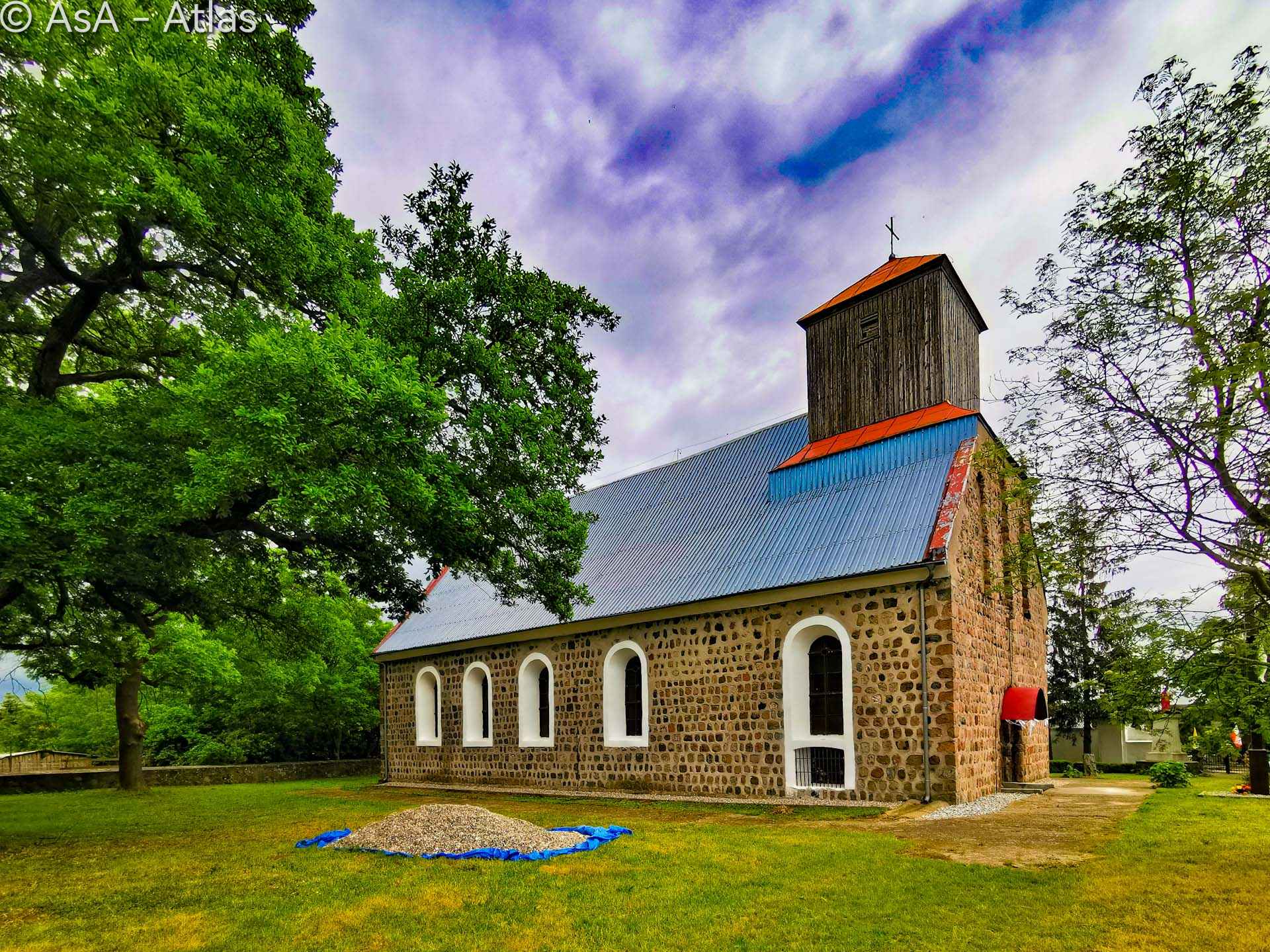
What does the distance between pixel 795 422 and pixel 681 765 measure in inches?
341

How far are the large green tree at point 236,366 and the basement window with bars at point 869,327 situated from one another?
25.3 ft

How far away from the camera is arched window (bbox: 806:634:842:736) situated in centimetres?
1497

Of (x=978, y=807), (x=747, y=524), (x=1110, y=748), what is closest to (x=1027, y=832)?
(x=978, y=807)

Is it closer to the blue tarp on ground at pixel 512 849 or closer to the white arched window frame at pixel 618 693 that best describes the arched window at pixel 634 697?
the white arched window frame at pixel 618 693

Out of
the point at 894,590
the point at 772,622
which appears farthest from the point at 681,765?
the point at 894,590

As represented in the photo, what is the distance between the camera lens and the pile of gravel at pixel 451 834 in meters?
9.32

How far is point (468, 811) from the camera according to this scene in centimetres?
1012

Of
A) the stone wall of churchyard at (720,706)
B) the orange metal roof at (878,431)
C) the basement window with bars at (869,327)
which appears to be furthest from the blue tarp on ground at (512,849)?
the basement window with bars at (869,327)

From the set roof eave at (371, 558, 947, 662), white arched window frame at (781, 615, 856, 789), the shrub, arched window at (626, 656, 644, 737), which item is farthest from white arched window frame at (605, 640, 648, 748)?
the shrub

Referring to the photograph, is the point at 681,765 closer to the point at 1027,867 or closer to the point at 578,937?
the point at 1027,867

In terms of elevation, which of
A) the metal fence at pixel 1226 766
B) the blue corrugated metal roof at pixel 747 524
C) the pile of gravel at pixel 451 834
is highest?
the blue corrugated metal roof at pixel 747 524

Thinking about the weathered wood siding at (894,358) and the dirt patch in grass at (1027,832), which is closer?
the dirt patch in grass at (1027,832)

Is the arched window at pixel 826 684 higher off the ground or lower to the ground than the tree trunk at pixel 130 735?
higher

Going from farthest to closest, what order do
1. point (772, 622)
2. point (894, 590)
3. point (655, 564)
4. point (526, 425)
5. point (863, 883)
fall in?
point (655, 564) → point (772, 622) → point (894, 590) → point (526, 425) → point (863, 883)
